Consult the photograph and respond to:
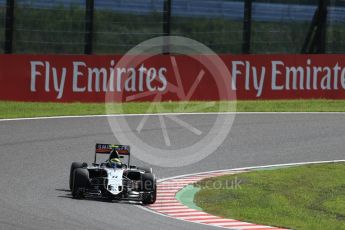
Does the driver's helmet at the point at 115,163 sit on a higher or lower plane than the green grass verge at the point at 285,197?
higher

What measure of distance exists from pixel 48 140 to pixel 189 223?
897 centimetres

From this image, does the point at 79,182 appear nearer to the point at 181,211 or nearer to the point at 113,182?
the point at 113,182

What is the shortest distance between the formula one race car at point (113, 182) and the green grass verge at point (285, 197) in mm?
967

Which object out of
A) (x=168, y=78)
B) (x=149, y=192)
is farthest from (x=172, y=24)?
(x=149, y=192)

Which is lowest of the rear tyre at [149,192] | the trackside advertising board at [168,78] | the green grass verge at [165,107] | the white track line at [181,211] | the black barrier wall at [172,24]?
the white track line at [181,211]

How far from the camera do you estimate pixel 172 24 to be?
31109 mm

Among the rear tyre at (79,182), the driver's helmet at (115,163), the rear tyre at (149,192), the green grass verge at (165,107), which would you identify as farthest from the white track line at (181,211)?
the green grass verge at (165,107)

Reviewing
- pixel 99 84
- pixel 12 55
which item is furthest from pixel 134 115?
pixel 12 55

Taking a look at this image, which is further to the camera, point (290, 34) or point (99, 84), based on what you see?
point (290, 34)

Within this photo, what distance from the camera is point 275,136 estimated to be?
80.4 feet

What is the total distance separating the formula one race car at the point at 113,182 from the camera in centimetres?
1570

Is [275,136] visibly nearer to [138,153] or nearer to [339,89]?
[138,153]

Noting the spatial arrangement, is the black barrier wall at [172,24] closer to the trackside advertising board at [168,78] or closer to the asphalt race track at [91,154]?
the trackside advertising board at [168,78]

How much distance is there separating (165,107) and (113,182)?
12416mm
